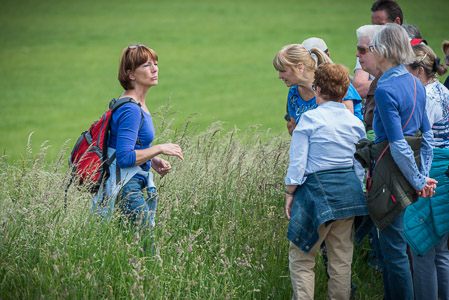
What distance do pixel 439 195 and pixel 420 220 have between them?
9.8 inches

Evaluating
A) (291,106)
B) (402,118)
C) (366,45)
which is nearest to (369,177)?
(402,118)

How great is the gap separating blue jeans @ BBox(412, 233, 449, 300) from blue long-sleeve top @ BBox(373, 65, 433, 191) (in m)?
0.74

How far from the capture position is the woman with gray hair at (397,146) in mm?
4188

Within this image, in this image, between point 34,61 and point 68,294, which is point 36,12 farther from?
point 68,294

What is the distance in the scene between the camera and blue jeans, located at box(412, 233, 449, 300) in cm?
470

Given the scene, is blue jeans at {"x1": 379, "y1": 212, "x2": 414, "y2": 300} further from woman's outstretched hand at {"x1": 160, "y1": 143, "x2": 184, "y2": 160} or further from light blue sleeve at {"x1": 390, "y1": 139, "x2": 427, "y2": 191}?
woman's outstretched hand at {"x1": 160, "y1": 143, "x2": 184, "y2": 160}

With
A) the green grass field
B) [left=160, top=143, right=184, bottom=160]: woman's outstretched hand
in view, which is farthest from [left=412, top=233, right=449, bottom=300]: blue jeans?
the green grass field

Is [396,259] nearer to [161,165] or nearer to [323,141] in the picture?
[323,141]

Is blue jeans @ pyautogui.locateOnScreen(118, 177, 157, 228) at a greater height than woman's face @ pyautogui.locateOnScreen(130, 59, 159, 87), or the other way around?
woman's face @ pyautogui.locateOnScreen(130, 59, 159, 87)

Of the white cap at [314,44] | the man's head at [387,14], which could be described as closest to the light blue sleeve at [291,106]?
the white cap at [314,44]

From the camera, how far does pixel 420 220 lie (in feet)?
15.8

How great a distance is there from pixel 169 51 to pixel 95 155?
26969 mm

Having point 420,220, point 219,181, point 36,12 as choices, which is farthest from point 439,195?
point 36,12

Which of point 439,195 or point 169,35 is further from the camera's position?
point 169,35
